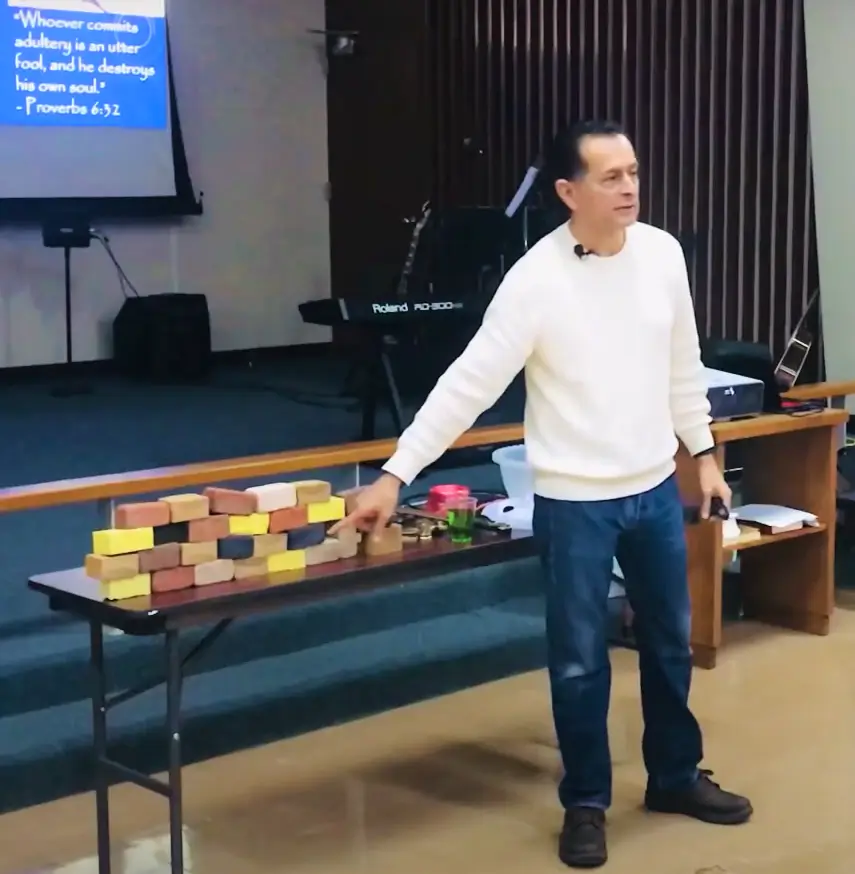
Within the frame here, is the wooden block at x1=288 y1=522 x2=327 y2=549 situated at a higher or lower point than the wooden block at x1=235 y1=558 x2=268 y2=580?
higher

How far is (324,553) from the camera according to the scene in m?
2.71

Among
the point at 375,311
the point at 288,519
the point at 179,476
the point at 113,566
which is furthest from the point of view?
the point at 375,311

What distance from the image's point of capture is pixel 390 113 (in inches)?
326

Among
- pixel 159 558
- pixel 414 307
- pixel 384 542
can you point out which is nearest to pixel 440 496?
pixel 384 542

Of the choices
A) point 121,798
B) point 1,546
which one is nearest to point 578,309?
point 121,798

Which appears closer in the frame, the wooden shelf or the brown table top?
the brown table top

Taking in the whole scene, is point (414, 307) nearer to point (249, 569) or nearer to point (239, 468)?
point (239, 468)

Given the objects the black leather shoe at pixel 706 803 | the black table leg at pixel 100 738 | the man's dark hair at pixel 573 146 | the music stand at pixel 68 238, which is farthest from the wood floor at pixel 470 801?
the music stand at pixel 68 238

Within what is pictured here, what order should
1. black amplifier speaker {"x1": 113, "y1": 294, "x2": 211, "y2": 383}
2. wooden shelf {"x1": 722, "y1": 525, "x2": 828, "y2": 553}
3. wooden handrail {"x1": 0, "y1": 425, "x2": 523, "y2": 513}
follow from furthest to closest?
black amplifier speaker {"x1": 113, "y1": 294, "x2": 211, "y2": 383}, wooden shelf {"x1": 722, "y1": 525, "x2": 828, "y2": 553}, wooden handrail {"x1": 0, "y1": 425, "x2": 523, "y2": 513}

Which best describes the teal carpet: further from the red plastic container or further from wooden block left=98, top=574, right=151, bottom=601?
the red plastic container

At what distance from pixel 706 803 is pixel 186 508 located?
4.01ft

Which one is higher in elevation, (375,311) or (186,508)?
(375,311)

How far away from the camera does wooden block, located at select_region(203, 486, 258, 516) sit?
8.55ft

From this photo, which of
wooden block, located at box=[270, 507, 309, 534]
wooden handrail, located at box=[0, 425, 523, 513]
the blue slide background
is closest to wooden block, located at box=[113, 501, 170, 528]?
wooden block, located at box=[270, 507, 309, 534]
